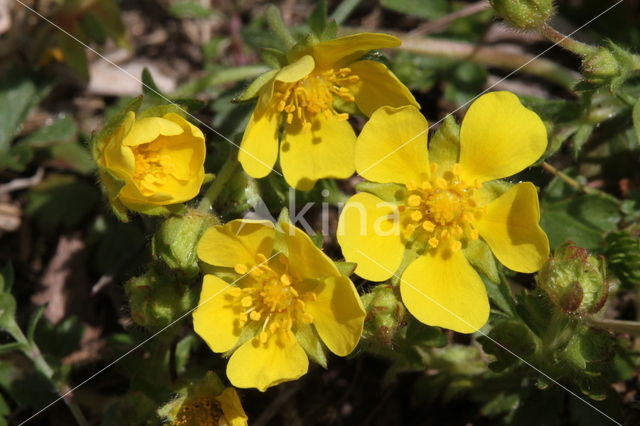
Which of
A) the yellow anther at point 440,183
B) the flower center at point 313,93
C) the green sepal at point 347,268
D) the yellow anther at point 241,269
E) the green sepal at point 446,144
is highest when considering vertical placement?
the flower center at point 313,93

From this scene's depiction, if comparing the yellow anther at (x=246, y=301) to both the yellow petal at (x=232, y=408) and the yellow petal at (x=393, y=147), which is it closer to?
the yellow petal at (x=232, y=408)

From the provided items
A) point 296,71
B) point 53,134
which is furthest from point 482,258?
point 53,134

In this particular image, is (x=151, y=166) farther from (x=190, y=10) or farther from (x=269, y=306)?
(x=190, y=10)

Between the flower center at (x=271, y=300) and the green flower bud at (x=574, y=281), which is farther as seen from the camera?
the flower center at (x=271, y=300)

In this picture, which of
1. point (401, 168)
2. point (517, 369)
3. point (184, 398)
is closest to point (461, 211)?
point (401, 168)

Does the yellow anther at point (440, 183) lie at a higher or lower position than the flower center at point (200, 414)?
higher

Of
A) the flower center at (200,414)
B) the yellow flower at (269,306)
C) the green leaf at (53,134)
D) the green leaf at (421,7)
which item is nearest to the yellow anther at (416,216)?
the yellow flower at (269,306)

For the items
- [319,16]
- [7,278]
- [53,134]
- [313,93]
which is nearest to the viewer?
[313,93]
